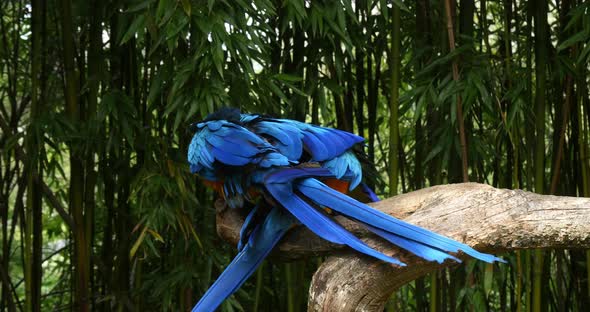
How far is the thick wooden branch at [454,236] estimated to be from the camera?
5.39 feet

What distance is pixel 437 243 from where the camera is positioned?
1.56 meters

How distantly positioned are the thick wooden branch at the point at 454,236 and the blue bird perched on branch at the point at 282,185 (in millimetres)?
68

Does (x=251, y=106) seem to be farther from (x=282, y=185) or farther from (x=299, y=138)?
(x=282, y=185)

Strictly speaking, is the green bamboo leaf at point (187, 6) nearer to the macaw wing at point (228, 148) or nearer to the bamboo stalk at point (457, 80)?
the macaw wing at point (228, 148)

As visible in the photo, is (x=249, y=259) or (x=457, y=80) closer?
(x=249, y=259)

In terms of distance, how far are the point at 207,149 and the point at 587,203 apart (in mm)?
877

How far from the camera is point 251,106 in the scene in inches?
95.5

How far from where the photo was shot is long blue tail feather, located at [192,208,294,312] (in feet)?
5.52

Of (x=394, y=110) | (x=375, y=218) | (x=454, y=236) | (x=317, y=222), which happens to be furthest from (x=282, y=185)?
(x=394, y=110)

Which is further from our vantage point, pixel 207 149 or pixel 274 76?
pixel 274 76

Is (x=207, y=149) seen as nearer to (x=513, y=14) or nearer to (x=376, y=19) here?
(x=376, y=19)

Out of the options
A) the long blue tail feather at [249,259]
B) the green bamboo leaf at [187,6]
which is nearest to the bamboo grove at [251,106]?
the green bamboo leaf at [187,6]

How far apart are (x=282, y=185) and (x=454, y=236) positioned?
396mm

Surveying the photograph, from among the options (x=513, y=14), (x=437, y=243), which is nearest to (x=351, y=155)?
(x=437, y=243)
